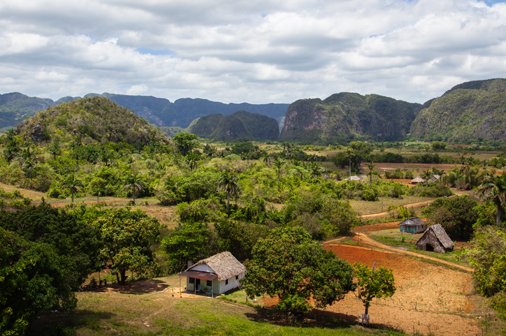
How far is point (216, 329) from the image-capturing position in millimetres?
29656

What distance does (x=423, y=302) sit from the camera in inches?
1540

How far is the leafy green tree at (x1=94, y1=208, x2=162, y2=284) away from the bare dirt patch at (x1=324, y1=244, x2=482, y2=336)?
56.7 ft

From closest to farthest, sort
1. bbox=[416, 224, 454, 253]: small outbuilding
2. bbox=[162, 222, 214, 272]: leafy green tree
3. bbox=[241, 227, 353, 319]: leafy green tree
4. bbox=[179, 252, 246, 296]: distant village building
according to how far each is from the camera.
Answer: bbox=[241, 227, 353, 319]: leafy green tree < bbox=[179, 252, 246, 296]: distant village building < bbox=[162, 222, 214, 272]: leafy green tree < bbox=[416, 224, 454, 253]: small outbuilding

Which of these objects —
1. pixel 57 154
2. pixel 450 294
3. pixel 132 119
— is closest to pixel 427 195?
pixel 450 294

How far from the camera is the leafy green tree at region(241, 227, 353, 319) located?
32250mm

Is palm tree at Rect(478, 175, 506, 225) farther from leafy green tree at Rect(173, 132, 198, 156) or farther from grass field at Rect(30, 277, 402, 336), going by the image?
leafy green tree at Rect(173, 132, 198, 156)

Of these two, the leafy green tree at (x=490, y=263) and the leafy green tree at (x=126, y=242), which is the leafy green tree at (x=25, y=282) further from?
the leafy green tree at (x=490, y=263)

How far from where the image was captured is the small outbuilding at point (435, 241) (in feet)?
182

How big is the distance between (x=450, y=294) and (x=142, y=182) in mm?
67094

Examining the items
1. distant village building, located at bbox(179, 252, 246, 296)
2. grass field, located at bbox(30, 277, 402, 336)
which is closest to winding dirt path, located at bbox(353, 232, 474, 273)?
grass field, located at bbox(30, 277, 402, 336)

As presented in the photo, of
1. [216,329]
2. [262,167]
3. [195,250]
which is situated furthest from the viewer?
[262,167]

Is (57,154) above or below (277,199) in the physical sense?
above

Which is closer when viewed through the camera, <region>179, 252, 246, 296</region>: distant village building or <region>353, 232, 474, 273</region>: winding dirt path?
→ <region>179, 252, 246, 296</region>: distant village building

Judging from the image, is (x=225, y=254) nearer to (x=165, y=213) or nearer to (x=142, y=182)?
(x=165, y=213)
